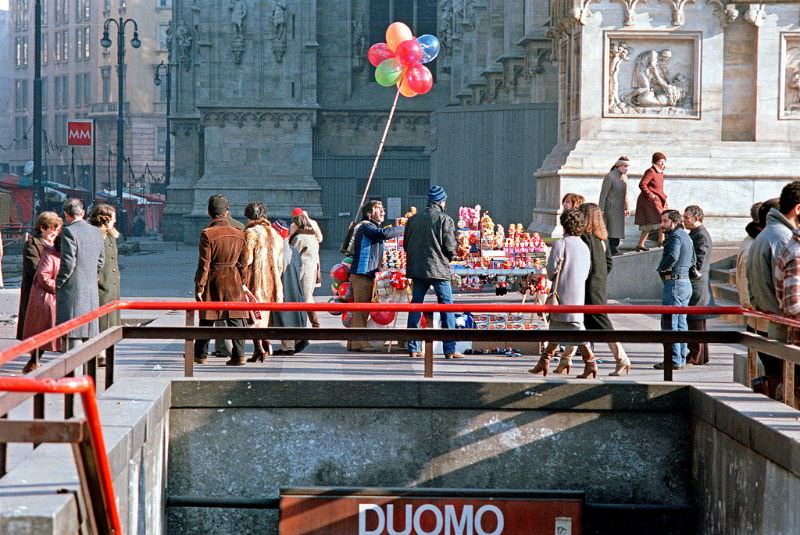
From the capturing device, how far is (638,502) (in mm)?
11133

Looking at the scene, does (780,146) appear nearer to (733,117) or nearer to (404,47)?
(733,117)

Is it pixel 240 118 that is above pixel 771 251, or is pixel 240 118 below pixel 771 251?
above

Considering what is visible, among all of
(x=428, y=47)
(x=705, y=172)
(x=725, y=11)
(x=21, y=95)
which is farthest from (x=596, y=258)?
(x=21, y=95)

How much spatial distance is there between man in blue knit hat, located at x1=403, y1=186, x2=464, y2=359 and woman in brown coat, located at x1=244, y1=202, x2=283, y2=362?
124 cm

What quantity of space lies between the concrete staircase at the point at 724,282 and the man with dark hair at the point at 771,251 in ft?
25.9

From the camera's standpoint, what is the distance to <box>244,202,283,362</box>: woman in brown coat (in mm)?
13656

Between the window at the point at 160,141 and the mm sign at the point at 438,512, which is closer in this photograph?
the mm sign at the point at 438,512

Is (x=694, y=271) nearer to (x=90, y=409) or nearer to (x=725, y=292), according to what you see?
(x=725, y=292)

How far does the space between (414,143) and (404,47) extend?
34.3 metres

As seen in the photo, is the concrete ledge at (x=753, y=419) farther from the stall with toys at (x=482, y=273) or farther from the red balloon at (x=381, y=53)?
the red balloon at (x=381, y=53)

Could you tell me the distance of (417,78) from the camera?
690 inches

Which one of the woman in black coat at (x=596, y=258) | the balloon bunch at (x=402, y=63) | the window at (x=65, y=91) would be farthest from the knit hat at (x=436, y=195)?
the window at (x=65, y=91)

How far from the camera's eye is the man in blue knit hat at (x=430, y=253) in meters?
13.9

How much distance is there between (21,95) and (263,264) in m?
107
